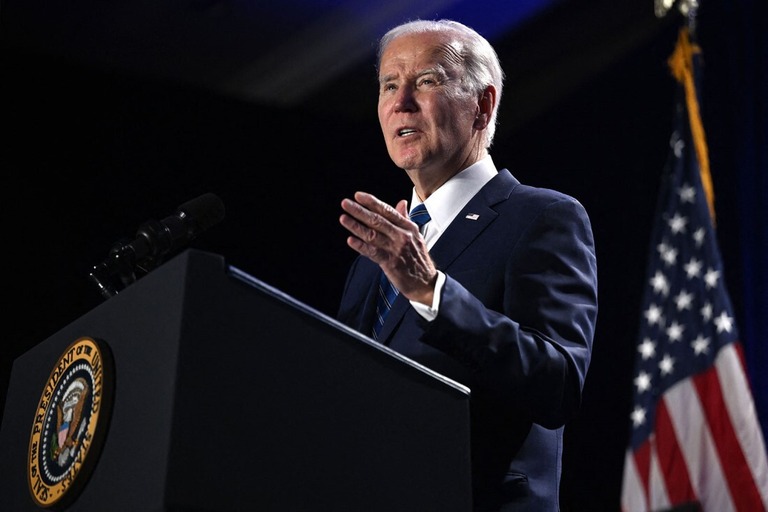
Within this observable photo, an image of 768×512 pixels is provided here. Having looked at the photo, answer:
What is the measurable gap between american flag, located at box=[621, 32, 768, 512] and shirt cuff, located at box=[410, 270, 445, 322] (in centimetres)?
289

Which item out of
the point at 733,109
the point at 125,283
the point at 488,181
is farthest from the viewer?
the point at 733,109

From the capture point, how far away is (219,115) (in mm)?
4508

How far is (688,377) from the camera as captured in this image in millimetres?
4176

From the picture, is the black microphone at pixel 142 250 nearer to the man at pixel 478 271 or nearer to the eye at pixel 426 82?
the man at pixel 478 271

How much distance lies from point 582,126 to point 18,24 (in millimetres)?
2776

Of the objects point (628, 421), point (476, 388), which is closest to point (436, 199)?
point (476, 388)

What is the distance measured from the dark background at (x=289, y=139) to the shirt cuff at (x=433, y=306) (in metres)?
2.70

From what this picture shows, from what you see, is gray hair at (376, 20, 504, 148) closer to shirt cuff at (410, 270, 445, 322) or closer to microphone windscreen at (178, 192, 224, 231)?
microphone windscreen at (178, 192, 224, 231)

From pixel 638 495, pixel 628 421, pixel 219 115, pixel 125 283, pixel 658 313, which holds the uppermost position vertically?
pixel 219 115

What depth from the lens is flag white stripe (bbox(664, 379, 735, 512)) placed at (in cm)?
387

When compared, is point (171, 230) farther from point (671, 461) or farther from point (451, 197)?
point (671, 461)

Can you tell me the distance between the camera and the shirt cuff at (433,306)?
1346 mm

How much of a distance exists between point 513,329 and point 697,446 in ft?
9.48

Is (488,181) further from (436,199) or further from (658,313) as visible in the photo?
(658,313)
